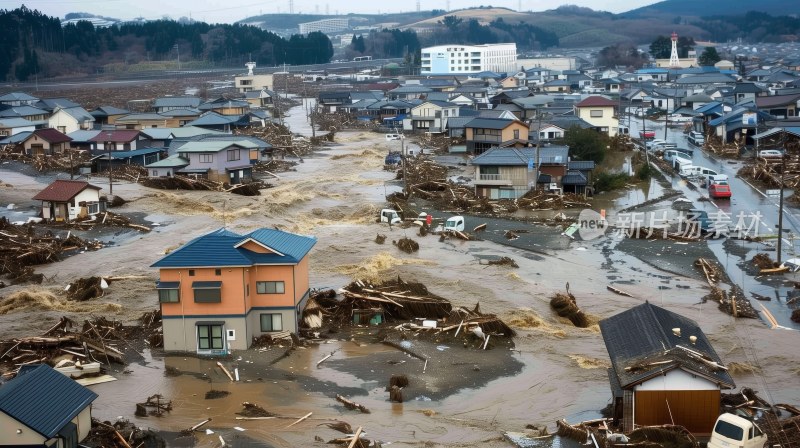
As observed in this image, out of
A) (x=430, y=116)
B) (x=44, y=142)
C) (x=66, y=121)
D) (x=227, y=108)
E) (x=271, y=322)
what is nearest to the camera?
(x=271, y=322)

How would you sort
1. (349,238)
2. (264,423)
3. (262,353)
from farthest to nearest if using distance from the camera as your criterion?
1. (349,238)
2. (262,353)
3. (264,423)

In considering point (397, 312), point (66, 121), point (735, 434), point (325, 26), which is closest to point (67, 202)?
point (397, 312)

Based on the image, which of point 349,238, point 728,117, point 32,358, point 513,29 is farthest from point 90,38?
point 32,358

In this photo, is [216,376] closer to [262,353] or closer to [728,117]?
[262,353]

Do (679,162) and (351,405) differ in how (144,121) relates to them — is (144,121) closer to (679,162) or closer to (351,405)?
(679,162)

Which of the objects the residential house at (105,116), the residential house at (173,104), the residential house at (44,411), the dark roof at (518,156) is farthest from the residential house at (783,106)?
the residential house at (44,411)

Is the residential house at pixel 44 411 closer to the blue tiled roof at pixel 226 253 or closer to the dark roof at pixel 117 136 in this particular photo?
the blue tiled roof at pixel 226 253
